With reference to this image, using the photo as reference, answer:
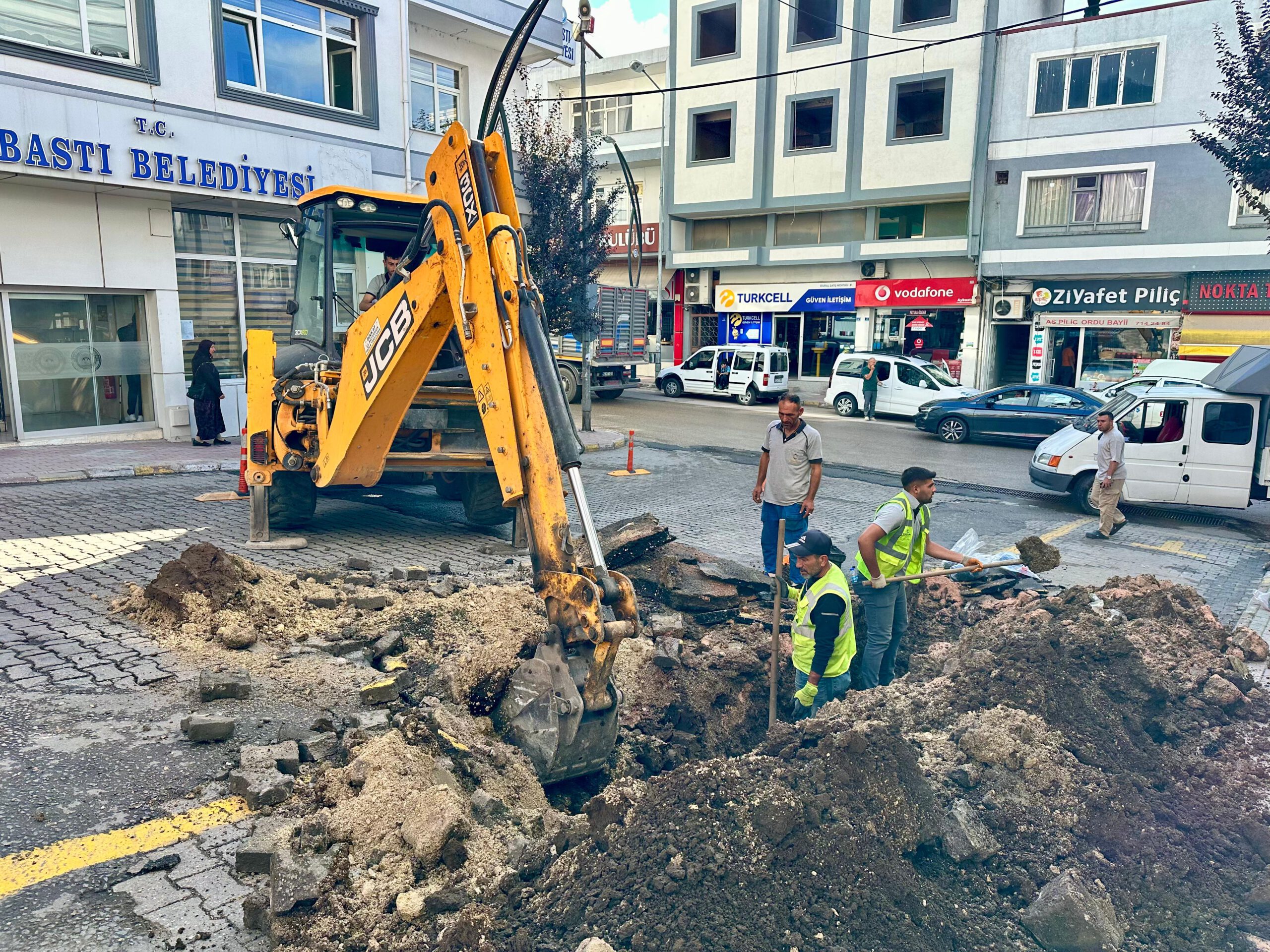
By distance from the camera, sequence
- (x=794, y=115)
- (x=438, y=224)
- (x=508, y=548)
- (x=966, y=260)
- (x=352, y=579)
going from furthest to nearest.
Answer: (x=794, y=115) < (x=966, y=260) < (x=508, y=548) < (x=352, y=579) < (x=438, y=224)

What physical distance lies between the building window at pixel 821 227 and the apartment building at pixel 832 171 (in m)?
0.05

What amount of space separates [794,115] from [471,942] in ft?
104

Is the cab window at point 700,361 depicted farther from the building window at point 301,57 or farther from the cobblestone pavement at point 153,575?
the building window at point 301,57

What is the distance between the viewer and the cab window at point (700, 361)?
2880 cm

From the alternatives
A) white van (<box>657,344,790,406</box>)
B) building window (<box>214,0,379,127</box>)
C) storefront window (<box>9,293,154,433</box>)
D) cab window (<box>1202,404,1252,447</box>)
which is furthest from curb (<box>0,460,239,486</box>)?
white van (<box>657,344,790,406</box>)

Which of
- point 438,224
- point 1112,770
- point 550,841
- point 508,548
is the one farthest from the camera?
point 508,548

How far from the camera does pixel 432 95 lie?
19.5 m

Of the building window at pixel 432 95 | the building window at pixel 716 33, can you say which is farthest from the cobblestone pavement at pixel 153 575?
the building window at pixel 716 33

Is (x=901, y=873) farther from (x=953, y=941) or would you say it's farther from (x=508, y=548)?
(x=508, y=548)

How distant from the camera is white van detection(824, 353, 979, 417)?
23375 millimetres

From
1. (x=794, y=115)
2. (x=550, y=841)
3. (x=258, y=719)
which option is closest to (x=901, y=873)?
(x=550, y=841)

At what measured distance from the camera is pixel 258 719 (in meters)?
5.18

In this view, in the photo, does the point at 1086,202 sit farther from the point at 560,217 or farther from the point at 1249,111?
the point at 560,217

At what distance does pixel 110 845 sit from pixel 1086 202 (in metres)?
29.1
